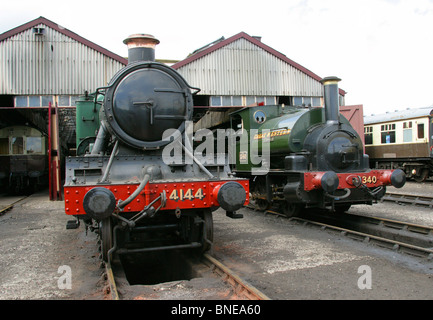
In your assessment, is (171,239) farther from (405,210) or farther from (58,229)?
(405,210)

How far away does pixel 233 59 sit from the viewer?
53.8ft

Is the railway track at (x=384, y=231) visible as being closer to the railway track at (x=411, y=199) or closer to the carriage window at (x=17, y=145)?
the railway track at (x=411, y=199)

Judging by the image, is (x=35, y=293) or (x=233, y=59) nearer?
(x=35, y=293)

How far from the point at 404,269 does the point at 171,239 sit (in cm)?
340

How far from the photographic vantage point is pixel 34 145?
15984mm

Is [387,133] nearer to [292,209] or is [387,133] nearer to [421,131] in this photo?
[421,131]

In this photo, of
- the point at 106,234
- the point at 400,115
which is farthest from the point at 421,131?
the point at 106,234

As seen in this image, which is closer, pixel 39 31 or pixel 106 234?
pixel 106 234

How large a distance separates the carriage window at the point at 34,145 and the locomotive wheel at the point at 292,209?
11.9 meters

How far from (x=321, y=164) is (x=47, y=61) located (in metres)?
12.3

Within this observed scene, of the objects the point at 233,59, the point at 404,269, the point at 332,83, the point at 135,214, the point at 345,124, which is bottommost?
the point at 404,269

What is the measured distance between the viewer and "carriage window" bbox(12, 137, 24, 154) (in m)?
15.7

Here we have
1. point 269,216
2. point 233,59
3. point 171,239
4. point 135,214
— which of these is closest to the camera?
point 135,214

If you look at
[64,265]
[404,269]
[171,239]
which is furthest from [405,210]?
[64,265]
